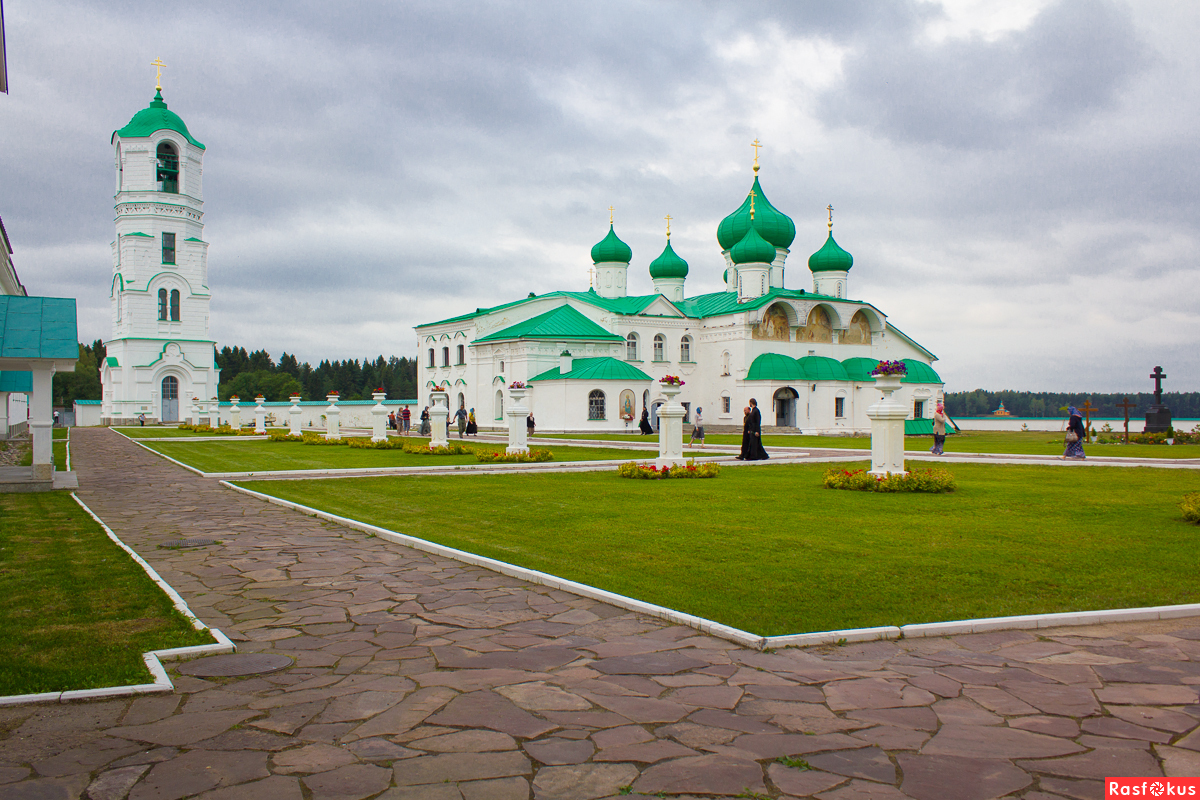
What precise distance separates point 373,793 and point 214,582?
14.1 ft

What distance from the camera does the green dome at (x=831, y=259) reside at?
48531 mm

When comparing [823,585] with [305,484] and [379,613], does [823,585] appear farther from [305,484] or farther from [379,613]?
[305,484]

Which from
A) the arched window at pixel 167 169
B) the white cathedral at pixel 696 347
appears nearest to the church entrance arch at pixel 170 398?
the arched window at pixel 167 169

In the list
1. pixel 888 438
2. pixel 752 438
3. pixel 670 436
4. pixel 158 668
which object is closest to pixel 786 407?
pixel 752 438

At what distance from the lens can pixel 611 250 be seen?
48.2m

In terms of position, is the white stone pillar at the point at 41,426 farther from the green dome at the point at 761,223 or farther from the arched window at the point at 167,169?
the arched window at the point at 167,169

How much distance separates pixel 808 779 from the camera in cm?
313

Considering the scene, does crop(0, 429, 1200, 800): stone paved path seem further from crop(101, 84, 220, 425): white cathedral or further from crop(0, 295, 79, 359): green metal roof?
crop(101, 84, 220, 425): white cathedral

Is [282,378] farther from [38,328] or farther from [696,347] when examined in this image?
[38,328]

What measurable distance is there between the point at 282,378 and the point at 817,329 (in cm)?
6313

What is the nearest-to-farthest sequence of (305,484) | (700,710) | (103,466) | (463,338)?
1. (700,710)
2. (305,484)
3. (103,466)
4. (463,338)

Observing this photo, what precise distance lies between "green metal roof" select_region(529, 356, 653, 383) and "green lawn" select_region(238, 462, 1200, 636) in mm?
24613

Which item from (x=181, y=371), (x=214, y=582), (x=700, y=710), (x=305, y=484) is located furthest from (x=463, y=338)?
(x=700, y=710)

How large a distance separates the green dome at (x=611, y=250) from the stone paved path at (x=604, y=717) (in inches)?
1715
